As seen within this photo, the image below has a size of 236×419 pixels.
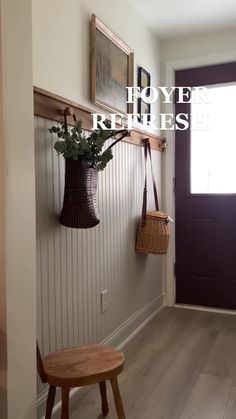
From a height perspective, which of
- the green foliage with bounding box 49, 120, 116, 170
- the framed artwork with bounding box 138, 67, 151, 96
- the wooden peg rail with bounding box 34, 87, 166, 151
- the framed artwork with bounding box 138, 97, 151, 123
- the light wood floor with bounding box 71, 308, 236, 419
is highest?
the framed artwork with bounding box 138, 67, 151, 96

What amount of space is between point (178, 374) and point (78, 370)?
89cm

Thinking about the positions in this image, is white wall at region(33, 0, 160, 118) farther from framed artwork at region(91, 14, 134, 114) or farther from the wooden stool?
the wooden stool

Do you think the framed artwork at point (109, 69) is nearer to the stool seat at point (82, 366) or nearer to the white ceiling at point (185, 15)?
the white ceiling at point (185, 15)

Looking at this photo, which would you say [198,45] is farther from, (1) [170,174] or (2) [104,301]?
(2) [104,301]

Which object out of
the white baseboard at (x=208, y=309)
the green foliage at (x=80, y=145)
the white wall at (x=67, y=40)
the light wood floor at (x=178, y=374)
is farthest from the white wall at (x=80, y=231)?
the white baseboard at (x=208, y=309)

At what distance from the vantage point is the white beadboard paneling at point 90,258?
1.73 m

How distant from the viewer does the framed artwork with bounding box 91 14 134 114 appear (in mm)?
2143

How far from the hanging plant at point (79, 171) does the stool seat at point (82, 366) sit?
56 centimetres

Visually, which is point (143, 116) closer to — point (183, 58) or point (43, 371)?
point (183, 58)

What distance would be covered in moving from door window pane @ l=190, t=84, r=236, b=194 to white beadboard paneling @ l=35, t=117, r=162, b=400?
39cm

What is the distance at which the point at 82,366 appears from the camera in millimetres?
1522

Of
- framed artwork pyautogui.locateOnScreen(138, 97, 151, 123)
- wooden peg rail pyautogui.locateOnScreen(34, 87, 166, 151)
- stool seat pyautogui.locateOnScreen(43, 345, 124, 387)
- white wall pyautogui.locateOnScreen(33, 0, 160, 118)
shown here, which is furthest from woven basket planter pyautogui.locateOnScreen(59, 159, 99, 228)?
framed artwork pyautogui.locateOnScreen(138, 97, 151, 123)

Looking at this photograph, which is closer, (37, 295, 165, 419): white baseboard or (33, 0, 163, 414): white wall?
(33, 0, 163, 414): white wall

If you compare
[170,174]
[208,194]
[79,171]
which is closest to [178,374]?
[79,171]
